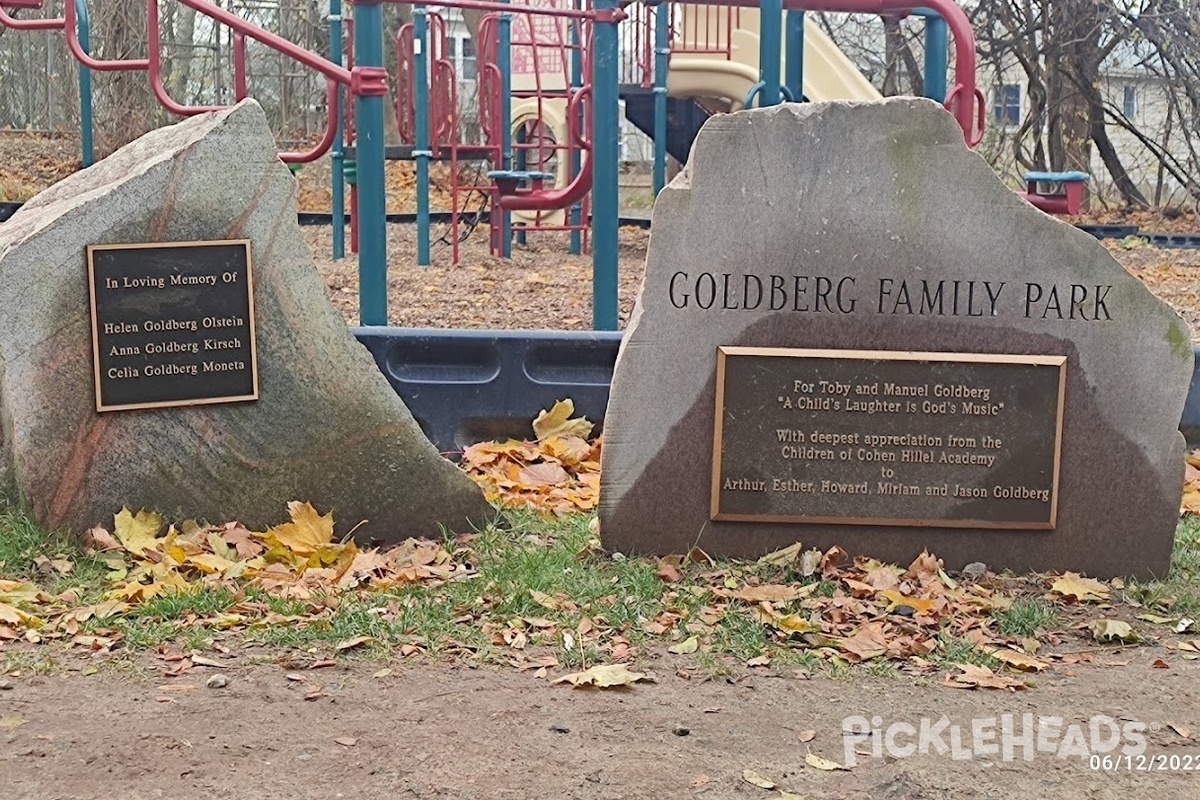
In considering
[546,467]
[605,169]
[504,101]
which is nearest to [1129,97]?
[504,101]

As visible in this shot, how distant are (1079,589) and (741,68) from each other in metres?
12.1

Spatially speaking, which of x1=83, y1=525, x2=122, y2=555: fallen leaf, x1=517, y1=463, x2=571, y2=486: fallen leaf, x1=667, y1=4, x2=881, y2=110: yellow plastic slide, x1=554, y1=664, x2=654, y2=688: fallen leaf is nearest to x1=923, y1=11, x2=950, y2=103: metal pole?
x1=517, y1=463, x2=571, y2=486: fallen leaf

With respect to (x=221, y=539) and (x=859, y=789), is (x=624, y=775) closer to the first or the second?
(x=859, y=789)

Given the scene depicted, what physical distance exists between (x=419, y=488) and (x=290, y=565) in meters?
0.52

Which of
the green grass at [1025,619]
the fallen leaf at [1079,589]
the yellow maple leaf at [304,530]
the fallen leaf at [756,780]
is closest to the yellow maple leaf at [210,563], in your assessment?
the yellow maple leaf at [304,530]

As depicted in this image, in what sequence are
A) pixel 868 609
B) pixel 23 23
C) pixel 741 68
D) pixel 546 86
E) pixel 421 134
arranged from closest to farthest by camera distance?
pixel 868 609 → pixel 23 23 → pixel 421 134 → pixel 741 68 → pixel 546 86

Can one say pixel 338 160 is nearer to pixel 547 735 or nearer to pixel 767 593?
pixel 767 593

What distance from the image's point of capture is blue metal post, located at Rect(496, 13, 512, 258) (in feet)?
45.2

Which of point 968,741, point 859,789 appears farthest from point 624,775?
point 968,741

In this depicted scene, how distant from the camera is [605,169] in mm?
7703

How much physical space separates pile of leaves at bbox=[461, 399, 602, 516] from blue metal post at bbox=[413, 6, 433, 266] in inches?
255

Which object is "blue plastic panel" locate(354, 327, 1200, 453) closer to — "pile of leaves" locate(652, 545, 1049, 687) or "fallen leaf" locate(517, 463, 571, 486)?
"fallen leaf" locate(517, 463, 571, 486)

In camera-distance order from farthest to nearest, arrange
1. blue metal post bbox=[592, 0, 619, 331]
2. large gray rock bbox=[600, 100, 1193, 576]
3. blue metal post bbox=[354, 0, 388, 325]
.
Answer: blue metal post bbox=[592, 0, 619, 331] < blue metal post bbox=[354, 0, 388, 325] < large gray rock bbox=[600, 100, 1193, 576]

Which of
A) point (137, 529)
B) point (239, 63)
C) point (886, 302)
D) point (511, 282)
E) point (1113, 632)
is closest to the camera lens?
point (1113, 632)
